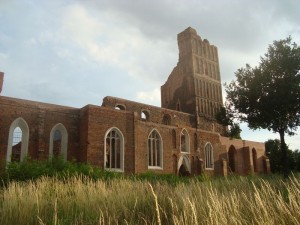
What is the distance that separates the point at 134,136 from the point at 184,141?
758 centimetres

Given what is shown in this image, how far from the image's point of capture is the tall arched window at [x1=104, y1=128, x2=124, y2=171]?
926 inches

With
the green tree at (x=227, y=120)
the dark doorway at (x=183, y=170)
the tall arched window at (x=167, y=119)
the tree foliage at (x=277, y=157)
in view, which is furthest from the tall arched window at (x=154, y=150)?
the tree foliage at (x=277, y=157)

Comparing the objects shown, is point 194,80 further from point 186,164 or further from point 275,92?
point 275,92

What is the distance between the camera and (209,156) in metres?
32.5

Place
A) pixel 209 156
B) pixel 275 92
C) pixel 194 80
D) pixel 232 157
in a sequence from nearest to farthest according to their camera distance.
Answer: pixel 275 92
pixel 209 156
pixel 232 157
pixel 194 80

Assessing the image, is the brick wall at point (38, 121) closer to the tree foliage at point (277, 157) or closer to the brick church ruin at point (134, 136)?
the brick church ruin at point (134, 136)

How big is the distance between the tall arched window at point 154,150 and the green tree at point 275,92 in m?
8.25

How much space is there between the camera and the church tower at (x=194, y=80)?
1618 inches

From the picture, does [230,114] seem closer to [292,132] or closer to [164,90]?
[292,132]

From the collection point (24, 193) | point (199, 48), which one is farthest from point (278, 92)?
point (199, 48)

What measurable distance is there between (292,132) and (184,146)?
36.6 ft

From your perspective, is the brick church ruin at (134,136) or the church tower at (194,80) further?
the church tower at (194,80)

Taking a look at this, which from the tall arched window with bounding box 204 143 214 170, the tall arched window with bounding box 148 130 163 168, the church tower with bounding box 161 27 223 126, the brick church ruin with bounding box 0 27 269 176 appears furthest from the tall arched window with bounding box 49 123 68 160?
the church tower with bounding box 161 27 223 126

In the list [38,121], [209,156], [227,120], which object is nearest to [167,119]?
[209,156]
